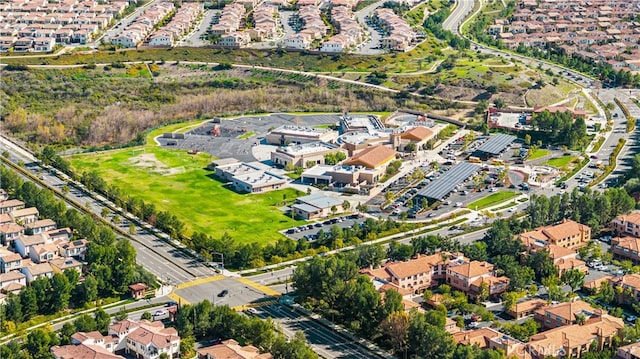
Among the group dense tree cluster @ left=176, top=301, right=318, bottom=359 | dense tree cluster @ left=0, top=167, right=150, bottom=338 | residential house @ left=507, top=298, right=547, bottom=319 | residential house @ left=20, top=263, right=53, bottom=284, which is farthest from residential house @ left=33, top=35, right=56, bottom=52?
residential house @ left=507, top=298, right=547, bottom=319

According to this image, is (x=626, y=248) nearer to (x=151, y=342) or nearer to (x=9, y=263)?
(x=151, y=342)

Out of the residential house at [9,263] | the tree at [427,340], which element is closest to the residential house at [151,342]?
the tree at [427,340]

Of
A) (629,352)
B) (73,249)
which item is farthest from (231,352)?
(629,352)

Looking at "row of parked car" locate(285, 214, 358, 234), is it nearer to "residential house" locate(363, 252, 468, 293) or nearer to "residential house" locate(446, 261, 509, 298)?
"residential house" locate(363, 252, 468, 293)

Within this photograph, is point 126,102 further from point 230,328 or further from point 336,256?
point 230,328

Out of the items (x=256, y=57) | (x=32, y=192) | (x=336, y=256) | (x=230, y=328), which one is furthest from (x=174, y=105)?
(x=230, y=328)

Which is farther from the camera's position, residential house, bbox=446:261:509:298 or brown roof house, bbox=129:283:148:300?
brown roof house, bbox=129:283:148:300
